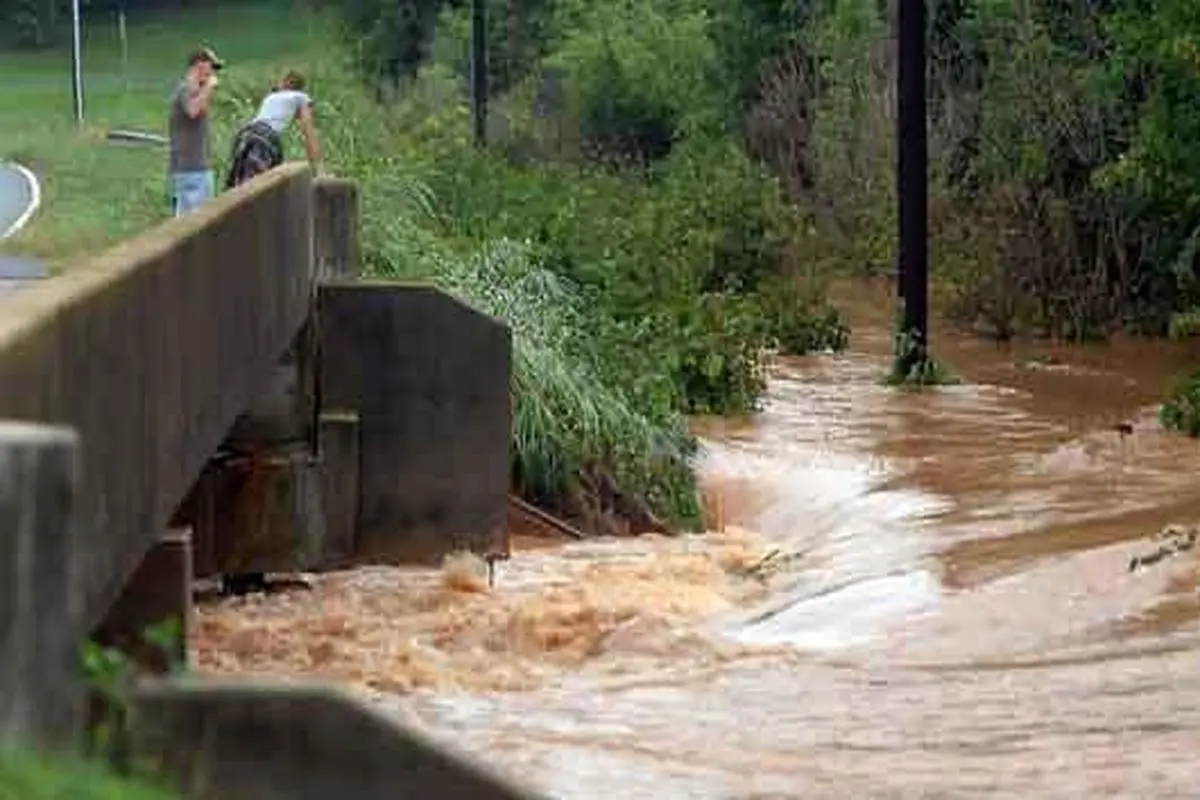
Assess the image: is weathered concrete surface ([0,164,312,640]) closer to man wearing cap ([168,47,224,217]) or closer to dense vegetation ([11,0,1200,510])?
man wearing cap ([168,47,224,217])

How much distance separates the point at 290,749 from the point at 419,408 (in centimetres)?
1293

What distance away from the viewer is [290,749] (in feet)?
16.0

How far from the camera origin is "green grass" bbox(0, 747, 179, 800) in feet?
13.2

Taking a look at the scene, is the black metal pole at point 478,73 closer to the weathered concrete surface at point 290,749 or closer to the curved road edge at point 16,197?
the curved road edge at point 16,197

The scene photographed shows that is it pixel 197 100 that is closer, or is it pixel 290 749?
pixel 290 749

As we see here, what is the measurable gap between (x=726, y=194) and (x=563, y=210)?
5.44 metres

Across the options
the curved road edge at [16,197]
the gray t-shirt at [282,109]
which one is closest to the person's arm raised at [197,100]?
the gray t-shirt at [282,109]

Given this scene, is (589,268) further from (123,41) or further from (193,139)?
(123,41)

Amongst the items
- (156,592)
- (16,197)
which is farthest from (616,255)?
(16,197)

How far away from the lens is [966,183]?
3216 centimetres

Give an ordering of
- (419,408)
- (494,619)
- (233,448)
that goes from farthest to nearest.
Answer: (419,408) < (233,448) < (494,619)

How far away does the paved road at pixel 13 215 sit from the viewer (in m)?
22.4

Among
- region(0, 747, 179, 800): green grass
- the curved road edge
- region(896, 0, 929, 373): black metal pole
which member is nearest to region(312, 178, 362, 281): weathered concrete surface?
region(896, 0, 929, 373): black metal pole

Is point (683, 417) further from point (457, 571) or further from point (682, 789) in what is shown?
point (682, 789)
